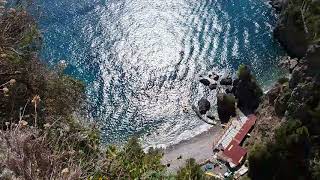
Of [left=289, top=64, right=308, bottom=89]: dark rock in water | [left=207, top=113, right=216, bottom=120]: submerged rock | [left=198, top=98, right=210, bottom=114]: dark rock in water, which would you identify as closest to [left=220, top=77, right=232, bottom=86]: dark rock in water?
[left=198, top=98, right=210, bottom=114]: dark rock in water

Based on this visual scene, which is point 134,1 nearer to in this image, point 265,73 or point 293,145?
point 265,73

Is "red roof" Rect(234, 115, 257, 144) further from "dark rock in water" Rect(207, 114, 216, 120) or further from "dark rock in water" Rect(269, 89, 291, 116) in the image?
"dark rock in water" Rect(207, 114, 216, 120)

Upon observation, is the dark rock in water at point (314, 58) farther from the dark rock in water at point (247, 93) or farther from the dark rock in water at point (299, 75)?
the dark rock in water at point (247, 93)

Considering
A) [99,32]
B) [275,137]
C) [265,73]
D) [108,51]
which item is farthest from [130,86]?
[275,137]

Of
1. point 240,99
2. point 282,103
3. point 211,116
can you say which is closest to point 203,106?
point 211,116

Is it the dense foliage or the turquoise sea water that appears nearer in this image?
the dense foliage
